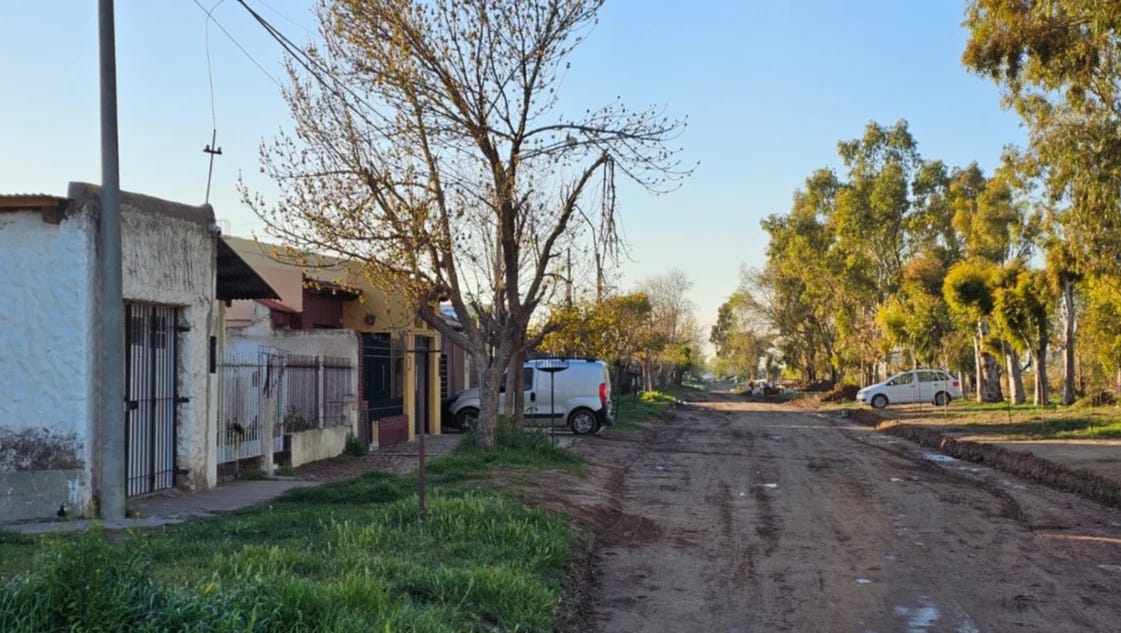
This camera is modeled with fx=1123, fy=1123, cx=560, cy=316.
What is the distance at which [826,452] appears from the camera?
24672 millimetres

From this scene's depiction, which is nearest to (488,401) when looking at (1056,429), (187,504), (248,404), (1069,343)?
(248,404)

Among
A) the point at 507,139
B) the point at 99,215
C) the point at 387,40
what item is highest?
the point at 387,40

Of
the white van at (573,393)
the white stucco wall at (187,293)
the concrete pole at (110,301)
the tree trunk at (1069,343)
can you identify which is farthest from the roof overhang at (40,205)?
the tree trunk at (1069,343)

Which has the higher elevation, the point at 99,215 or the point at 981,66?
the point at 981,66

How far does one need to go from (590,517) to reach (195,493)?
16.6 feet

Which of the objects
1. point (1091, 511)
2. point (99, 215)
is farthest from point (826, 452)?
point (99, 215)

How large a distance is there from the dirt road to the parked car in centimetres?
2907

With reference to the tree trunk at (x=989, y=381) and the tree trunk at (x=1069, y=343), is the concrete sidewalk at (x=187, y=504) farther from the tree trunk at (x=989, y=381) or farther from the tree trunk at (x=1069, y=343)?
the tree trunk at (x=989, y=381)

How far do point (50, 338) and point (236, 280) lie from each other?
4758 millimetres

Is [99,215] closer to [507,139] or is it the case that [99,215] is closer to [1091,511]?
[507,139]

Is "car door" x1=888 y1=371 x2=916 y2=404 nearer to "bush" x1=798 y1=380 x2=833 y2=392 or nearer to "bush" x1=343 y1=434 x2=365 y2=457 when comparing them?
"bush" x1=798 y1=380 x2=833 y2=392

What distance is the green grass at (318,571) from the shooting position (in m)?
5.47

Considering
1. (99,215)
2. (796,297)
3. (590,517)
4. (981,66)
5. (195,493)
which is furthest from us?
(796,297)

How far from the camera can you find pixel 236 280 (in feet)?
54.1
